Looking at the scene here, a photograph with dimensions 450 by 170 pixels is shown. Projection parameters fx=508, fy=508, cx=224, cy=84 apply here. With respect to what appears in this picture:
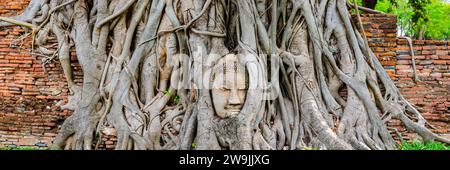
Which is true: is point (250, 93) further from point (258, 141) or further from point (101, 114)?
point (101, 114)

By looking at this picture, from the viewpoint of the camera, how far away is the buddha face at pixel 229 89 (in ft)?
13.7

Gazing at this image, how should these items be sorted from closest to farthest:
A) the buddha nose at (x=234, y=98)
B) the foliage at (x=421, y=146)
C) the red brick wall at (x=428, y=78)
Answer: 1. the buddha nose at (x=234, y=98)
2. the foliage at (x=421, y=146)
3. the red brick wall at (x=428, y=78)

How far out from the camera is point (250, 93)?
4.17m

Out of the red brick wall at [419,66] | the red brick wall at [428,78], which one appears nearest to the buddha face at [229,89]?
the red brick wall at [419,66]

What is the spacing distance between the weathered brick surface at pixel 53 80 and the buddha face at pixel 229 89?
163 centimetres

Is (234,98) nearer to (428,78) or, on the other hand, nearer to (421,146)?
(421,146)

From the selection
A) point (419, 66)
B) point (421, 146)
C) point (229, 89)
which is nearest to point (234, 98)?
point (229, 89)

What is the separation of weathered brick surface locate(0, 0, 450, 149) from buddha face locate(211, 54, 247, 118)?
1.63m

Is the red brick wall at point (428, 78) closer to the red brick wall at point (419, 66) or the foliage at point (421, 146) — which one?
the red brick wall at point (419, 66)

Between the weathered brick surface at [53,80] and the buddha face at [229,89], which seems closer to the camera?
the buddha face at [229,89]

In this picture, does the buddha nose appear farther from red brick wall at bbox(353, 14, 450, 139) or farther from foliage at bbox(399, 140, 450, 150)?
Result: red brick wall at bbox(353, 14, 450, 139)

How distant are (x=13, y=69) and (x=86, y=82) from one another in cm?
106

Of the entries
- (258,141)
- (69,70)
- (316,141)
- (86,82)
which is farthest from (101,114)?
(316,141)

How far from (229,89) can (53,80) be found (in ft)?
6.72
